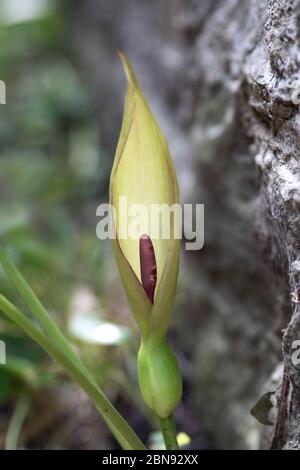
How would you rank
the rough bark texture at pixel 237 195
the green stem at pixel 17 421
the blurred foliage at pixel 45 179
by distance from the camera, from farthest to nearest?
the blurred foliage at pixel 45 179 → the green stem at pixel 17 421 → the rough bark texture at pixel 237 195

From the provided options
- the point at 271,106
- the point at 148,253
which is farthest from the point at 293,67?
the point at 148,253

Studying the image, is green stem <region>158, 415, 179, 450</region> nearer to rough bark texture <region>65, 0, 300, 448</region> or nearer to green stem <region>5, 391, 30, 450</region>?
rough bark texture <region>65, 0, 300, 448</region>

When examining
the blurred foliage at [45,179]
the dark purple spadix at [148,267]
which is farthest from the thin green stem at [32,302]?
the blurred foliage at [45,179]

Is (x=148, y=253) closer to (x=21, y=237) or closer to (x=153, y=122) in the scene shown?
(x=153, y=122)

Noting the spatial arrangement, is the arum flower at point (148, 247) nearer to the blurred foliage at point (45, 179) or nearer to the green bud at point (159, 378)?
the green bud at point (159, 378)

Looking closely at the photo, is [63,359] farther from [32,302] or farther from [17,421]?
[17,421]

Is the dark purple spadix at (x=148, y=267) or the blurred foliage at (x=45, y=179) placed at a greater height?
the blurred foliage at (x=45, y=179)

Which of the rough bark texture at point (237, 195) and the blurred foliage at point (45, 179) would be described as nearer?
the rough bark texture at point (237, 195)
